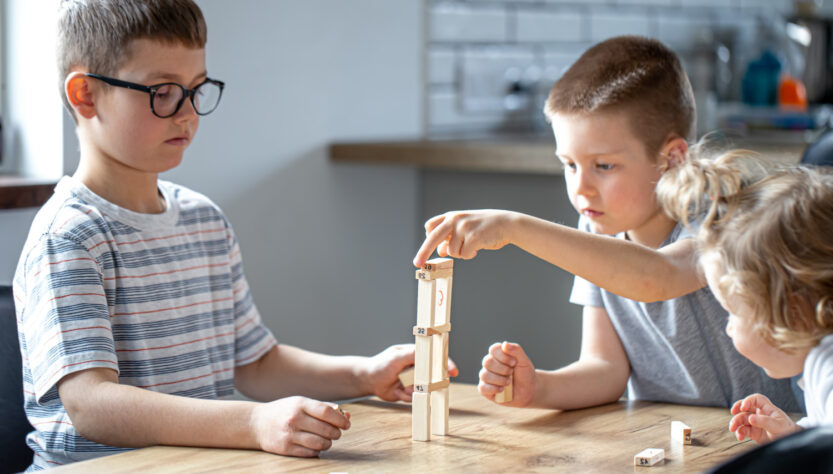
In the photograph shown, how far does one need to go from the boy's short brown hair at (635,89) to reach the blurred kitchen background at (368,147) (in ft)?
2.36

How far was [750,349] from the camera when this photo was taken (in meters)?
1.04

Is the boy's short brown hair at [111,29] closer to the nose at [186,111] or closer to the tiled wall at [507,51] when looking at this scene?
the nose at [186,111]

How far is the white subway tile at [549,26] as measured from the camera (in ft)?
10.6

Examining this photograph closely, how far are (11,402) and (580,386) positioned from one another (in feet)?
2.58

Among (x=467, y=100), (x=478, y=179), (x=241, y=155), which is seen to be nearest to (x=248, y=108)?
(x=241, y=155)

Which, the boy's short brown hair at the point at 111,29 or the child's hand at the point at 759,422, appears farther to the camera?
the boy's short brown hair at the point at 111,29

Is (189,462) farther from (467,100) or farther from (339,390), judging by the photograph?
(467,100)

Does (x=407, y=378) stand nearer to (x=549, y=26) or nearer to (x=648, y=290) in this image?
(x=648, y=290)

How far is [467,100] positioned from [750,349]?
6.96ft

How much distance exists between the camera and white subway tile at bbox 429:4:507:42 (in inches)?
116

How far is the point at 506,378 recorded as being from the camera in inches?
50.2

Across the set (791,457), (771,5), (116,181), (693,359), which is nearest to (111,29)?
(116,181)

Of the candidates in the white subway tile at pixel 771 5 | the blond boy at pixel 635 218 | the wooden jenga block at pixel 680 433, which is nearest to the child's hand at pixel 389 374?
the blond boy at pixel 635 218

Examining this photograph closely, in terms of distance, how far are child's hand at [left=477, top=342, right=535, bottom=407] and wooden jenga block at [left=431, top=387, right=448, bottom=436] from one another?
0.13 metres
